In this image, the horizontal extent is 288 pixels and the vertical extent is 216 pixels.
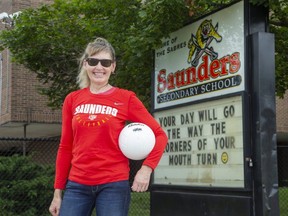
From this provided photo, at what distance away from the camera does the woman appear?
10.6 ft

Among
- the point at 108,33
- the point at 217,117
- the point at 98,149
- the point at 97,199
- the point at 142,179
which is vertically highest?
the point at 108,33

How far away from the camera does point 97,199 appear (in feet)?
10.8

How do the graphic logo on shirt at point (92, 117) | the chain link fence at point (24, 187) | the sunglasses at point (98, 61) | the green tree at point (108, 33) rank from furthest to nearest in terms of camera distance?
the chain link fence at point (24, 187)
the green tree at point (108, 33)
the sunglasses at point (98, 61)
the graphic logo on shirt at point (92, 117)

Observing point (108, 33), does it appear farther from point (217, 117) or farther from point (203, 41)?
point (217, 117)

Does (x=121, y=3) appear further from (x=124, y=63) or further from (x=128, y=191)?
(x=128, y=191)

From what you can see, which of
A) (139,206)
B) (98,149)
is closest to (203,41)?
(98,149)

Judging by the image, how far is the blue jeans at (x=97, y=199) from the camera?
10.5 feet

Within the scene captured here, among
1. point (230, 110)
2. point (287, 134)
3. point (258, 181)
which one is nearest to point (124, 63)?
point (230, 110)

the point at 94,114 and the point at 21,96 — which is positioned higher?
the point at 21,96

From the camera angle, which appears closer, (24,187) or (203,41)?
(203,41)

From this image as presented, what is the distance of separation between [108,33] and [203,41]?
347 cm

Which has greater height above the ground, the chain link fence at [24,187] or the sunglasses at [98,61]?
the sunglasses at [98,61]

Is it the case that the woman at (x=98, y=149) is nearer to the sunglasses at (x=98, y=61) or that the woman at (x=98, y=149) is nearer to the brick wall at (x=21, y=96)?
the sunglasses at (x=98, y=61)

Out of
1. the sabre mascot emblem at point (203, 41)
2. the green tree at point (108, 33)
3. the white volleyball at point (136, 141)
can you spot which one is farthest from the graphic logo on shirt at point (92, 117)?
the green tree at point (108, 33)
